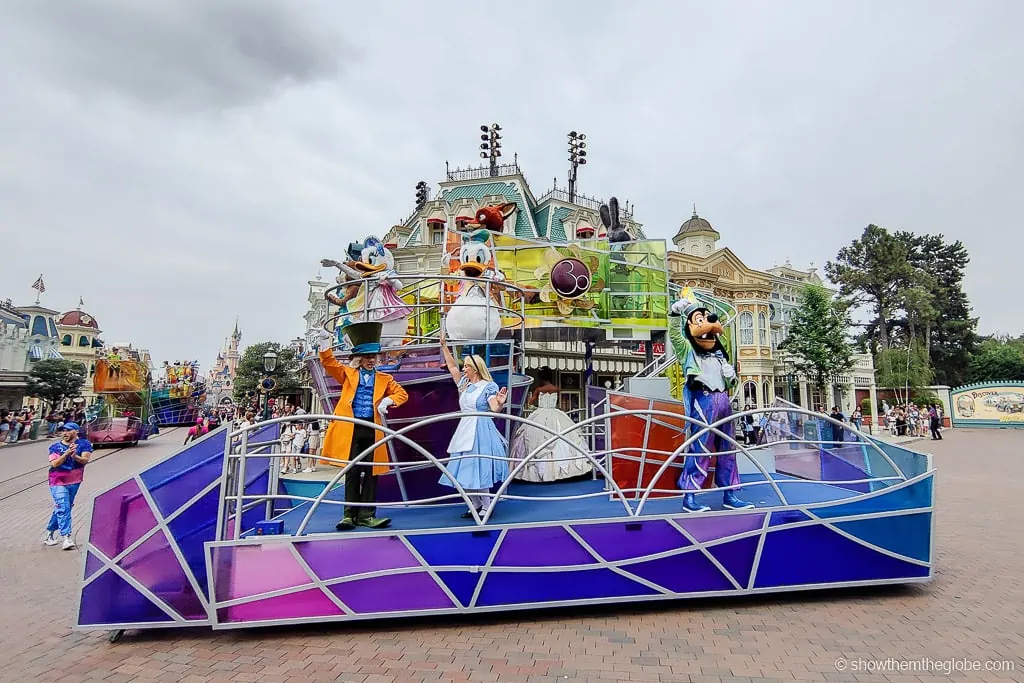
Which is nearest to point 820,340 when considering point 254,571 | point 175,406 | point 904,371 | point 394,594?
point 904,371

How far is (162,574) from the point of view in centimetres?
371

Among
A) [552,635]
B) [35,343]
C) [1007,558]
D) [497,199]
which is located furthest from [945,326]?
[35,343]

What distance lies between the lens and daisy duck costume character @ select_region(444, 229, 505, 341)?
5.67m

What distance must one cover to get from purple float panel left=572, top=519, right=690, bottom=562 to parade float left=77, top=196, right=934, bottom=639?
12 mm

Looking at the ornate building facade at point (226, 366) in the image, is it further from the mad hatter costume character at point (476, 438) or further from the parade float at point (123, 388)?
the mad hatter costume character at point (476, 438)

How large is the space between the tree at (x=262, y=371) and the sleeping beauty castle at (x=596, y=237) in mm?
12083

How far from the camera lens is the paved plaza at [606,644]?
326 cm

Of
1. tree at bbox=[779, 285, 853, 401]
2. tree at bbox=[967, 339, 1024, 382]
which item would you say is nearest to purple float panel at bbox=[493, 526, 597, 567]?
tree at bbox=[779, 285, 853, 401]

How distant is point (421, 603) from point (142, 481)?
231cm

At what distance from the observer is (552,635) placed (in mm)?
3803

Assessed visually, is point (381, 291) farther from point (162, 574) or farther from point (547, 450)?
point (162, 574)

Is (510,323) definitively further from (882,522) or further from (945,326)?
(945,326)

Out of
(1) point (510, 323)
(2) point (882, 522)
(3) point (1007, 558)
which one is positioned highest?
(1) point (510, 323)

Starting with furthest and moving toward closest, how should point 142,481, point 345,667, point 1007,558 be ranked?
point 1007,558 → point 142,481 → point 345,667
